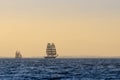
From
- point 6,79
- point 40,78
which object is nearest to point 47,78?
point 40,78

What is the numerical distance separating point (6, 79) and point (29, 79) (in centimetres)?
343

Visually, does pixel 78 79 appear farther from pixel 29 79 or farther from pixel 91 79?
pixel 29 79

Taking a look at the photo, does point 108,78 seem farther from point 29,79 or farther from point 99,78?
point 29,79

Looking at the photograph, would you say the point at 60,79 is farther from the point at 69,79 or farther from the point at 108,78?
the point at 108,78

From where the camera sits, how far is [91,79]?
83.6 meters

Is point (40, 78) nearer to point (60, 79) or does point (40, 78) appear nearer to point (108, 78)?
point (60, 79)

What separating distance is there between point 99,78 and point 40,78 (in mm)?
8912

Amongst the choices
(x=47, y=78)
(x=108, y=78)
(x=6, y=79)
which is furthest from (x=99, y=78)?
(x=6, y=79)

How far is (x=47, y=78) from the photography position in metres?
88.2

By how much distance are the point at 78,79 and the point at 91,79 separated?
201 centimetres

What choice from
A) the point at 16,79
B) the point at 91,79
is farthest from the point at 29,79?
the point at 91,79

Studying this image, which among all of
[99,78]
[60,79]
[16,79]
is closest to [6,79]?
[16,79]

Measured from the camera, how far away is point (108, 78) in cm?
8706

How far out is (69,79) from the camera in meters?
84.8
